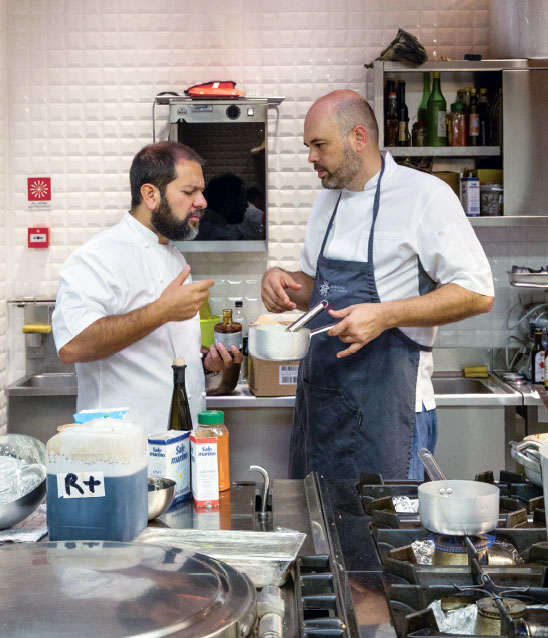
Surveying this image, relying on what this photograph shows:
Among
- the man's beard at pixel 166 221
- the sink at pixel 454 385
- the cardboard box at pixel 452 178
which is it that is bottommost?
the sink at pixel 454 385

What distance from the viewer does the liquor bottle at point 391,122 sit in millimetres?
4035

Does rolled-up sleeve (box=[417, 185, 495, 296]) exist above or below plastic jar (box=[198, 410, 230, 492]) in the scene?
above

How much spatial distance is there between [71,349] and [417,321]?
3.50 ft

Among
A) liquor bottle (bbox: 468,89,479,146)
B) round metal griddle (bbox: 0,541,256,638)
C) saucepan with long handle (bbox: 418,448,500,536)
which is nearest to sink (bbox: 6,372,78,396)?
liquor bottle (bbox: 468,89,479,146)

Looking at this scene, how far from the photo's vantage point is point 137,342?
2766mm

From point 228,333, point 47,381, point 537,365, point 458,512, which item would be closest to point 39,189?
point 47,381

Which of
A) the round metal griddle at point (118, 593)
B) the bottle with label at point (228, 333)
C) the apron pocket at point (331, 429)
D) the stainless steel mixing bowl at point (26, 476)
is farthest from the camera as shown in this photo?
the bottle with label at point (228, 333)

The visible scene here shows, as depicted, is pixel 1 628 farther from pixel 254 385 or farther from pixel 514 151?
pixel 514 151

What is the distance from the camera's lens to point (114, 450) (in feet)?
4.64

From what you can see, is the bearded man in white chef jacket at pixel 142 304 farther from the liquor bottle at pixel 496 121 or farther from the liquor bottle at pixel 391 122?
the liquor bottle at pixel 496 121

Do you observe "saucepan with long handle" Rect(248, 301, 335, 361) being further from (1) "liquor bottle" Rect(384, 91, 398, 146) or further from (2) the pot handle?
(1) "liquor bottle" Rect(384, 91, 398, 146)

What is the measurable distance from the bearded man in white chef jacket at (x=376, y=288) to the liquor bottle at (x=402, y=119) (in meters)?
1.23

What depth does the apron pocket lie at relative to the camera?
2.71 metres

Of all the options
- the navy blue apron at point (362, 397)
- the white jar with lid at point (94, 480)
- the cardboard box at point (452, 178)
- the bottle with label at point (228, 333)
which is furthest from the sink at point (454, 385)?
the white jar with lid at point (94, 480)
